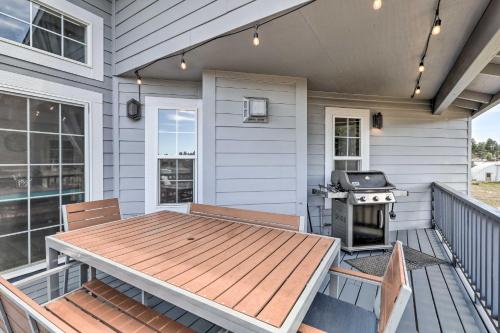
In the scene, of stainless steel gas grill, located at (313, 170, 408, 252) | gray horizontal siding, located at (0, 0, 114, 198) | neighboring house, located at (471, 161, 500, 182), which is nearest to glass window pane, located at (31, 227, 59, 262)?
gray horizontal siding, located at (0, 0, 114, 198)

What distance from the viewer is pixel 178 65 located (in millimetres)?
3002

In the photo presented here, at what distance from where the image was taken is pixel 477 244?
2.25 meters

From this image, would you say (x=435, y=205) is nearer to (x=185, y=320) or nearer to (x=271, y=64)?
(x=271, y=64)

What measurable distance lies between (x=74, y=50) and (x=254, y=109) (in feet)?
7.31

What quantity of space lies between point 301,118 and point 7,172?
3.27 m

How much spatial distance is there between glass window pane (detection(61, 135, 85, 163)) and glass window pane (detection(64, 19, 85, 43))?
1171 mm

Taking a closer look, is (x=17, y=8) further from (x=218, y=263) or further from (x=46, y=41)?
(x=218, y=263)

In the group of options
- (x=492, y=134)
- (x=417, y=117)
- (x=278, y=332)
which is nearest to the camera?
(x=278, y=332)

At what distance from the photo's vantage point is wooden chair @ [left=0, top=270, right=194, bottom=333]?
92cm

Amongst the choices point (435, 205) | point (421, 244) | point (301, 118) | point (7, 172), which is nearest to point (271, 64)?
point (301, 118)

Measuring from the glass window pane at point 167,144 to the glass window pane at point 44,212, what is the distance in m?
1.29

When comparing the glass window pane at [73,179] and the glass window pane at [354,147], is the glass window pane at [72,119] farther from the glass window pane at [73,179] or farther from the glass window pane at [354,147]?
the glass window pane at [354,147]

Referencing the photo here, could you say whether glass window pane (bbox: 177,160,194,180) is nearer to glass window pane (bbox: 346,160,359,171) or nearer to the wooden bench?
the wooden bench

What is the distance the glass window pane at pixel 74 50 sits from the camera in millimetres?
2834
